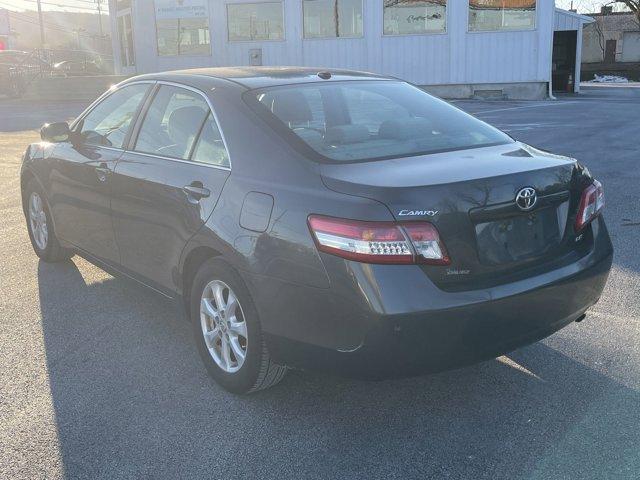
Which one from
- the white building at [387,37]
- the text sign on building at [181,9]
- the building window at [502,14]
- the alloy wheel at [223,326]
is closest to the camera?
the alloy wheel at [223,326]

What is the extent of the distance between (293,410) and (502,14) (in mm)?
20817

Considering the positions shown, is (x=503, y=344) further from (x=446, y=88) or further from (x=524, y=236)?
(x=446, y=88)

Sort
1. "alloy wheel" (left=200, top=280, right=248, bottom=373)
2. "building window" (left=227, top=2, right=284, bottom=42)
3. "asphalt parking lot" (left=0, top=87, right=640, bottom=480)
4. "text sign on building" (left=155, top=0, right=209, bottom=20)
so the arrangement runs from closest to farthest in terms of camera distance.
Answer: "asphalt parking lot" (left=0, top=87, right=640, bottom=480) → "alloy wheel" (left=200, top=280, right=248, bottom=373) → "building window" (left=227, top=2, right=284, bottom=42) → "text sign on building" (left=155, top=0, right=209, bottom=20)

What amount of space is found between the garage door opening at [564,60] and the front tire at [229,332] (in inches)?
1017

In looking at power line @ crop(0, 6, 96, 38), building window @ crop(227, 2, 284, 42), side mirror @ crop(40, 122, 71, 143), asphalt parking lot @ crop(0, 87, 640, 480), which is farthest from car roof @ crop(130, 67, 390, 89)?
power line @ crop(0, 6, 96, 38)

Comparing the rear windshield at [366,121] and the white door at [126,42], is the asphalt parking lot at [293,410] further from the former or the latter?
the white door at [126,42]

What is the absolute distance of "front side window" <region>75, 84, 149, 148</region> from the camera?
441cm

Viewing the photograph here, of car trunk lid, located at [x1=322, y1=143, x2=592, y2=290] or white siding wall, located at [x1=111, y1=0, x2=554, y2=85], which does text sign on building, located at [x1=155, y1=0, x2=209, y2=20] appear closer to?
white siding wall, located at [x1=111, y1=0, x2=554, y2=85]

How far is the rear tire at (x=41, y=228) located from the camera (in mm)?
5496

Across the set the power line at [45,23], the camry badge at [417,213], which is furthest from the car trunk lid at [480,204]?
the power line at [45,23]

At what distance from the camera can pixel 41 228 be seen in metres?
5.67

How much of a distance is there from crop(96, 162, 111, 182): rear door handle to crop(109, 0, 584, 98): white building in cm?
1916

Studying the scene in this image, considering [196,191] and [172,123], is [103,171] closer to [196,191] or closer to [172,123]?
[172,123]

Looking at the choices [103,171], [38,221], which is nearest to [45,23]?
[38,221]
